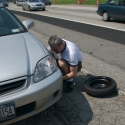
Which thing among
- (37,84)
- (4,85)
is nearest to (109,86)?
(37,84)

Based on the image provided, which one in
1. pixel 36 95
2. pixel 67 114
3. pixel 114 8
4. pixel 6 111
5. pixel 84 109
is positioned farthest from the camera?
pixel 114 8

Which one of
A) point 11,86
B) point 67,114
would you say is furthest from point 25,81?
point 67,114

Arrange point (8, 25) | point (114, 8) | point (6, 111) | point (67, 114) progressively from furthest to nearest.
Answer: point (114, 8), point (8, 25), point (67, 114), point (6, 111)

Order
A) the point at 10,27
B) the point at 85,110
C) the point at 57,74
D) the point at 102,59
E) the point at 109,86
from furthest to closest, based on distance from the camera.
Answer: the point at 102,59
the point at 10,27
the point at 109,86
the point at 85,110
the point at 57,74

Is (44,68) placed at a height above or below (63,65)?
above

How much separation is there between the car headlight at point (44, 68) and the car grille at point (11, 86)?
162 mm

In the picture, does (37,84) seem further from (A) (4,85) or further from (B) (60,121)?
(B) (60,121)

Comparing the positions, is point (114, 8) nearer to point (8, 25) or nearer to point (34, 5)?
point (8, 25)

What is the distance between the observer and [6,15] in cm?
416

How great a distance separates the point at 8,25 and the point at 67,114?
2.03 meters

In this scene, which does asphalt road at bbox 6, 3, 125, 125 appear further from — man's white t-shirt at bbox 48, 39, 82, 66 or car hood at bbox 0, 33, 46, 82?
car hood at bbox 0, 33, 46, 82

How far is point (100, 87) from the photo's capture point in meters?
3.69

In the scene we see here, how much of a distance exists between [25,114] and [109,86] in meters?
1.59

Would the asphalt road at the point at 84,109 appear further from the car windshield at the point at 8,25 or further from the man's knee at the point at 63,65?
the car windshield at the point at 8,25
